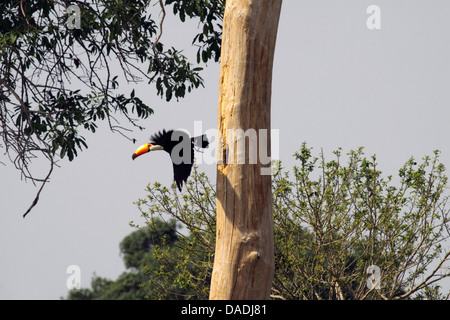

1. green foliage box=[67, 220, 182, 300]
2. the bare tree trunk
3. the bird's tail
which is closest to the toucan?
the bird's tail

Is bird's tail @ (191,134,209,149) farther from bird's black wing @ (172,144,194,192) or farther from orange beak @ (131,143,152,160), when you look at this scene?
orange beak @ (131,143,152,160)

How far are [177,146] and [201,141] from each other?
0.26 m

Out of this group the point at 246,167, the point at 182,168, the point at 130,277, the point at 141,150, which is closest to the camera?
the point at 246,167

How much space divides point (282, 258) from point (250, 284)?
14.9 ft

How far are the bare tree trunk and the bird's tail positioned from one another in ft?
1.94

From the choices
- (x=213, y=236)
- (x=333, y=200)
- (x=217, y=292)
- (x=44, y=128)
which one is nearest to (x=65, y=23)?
(x=44, y=128)

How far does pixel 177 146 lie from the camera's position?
6570mm

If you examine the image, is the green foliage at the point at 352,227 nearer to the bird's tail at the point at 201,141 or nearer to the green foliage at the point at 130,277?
the bird's tail at the point at 201,141

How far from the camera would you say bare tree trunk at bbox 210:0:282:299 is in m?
5.71

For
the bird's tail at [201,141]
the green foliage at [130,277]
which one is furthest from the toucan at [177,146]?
the green foliage at [130,277]

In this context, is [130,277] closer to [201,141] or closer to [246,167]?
[201,141]

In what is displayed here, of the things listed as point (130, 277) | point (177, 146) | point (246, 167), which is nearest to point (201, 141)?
point (177, 146)

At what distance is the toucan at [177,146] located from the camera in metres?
6.49
